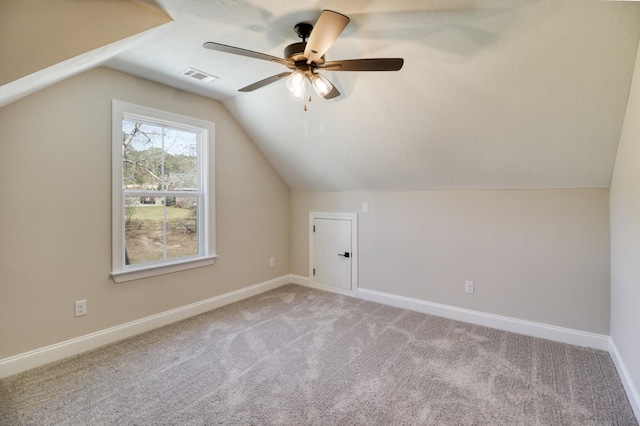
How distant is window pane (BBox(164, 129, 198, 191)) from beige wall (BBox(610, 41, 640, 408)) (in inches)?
144

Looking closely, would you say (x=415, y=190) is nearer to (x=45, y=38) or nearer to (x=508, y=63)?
(x=508, y=63)

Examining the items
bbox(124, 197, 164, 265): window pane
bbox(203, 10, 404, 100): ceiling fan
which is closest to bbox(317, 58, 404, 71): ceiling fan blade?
bbox(203, 10, 404, 100): ceiling fan

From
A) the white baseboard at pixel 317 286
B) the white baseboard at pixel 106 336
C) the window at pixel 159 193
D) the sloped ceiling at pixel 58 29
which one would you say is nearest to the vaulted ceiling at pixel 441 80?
the sloped ceiling at pixel 58 29

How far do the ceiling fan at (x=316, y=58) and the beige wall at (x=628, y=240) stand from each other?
1.53 meters

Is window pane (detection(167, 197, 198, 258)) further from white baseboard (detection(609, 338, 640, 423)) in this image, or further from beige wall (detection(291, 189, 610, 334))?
white baseboard (detection(609, 338, 640, 423))

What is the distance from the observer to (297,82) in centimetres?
198

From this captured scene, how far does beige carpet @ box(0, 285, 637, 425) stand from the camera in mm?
1852

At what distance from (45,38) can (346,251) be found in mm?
3383

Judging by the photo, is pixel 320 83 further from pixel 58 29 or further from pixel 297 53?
pixel 58 29

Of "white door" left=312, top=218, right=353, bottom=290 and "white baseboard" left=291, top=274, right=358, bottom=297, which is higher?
"white door" left=312, top=218, right=353, bottom=290

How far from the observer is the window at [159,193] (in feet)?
9.24

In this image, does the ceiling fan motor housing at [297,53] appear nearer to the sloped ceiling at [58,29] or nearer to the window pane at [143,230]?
the sloped ceiling at [58,29]

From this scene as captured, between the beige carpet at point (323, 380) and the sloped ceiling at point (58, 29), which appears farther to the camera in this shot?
the beige carpet at point (323, 380)

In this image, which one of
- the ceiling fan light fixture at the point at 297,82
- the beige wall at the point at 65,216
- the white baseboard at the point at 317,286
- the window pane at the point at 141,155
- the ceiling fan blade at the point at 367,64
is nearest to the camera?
the ceiling fan blade at the point at 367,64
